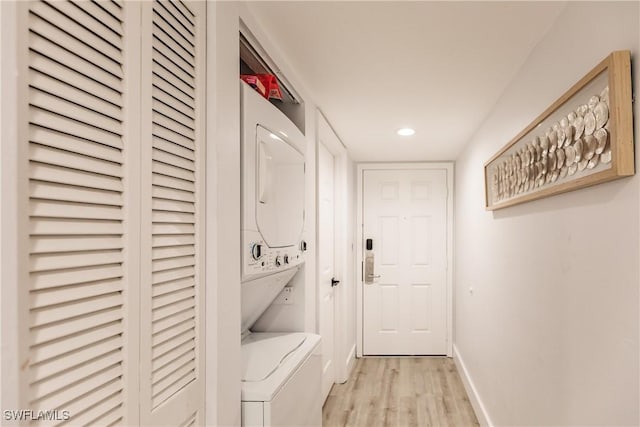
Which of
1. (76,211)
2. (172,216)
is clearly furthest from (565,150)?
(76,211)

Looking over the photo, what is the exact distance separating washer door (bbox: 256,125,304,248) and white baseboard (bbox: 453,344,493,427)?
1896 millimetres

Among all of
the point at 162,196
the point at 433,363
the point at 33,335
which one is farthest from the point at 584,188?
the point at 433,363

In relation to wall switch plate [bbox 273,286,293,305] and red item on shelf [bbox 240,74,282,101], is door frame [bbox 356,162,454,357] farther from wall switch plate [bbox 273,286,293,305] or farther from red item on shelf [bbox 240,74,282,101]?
red item on shelf [bbox 240,74,282,101]

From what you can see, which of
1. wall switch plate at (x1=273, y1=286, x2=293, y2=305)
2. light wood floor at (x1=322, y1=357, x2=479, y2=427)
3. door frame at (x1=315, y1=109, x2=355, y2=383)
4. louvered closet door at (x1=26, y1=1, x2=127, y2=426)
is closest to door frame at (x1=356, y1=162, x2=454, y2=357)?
light wood floor at (x1=322, y1=357, x2=479, y2=427)

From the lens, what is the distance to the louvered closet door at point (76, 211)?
679mm

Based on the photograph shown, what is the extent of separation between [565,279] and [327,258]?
7.59 ft

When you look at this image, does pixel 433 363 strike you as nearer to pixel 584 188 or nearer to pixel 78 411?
pixel 584 188

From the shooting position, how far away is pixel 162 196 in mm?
1019

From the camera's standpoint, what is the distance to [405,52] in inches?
75.4

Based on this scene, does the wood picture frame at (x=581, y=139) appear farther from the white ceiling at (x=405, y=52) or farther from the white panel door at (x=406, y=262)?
the white panel door at (x=406, y=262)

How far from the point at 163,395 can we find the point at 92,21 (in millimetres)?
822

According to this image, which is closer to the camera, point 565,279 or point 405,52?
point 565,279

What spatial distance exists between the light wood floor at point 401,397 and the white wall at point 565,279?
538 millimetres

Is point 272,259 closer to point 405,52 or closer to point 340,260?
point 405,52
